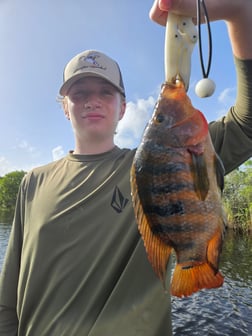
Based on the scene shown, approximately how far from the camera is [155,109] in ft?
5.55

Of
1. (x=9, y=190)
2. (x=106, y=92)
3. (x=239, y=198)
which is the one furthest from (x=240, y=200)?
(x=9, y=190)

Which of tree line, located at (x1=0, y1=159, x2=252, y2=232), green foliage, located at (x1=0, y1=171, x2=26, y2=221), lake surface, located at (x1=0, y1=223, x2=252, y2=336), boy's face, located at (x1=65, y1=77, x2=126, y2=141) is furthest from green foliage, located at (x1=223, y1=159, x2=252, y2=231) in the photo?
green foliage, located at (x1=0, y1=171, x2=26, y2=221)

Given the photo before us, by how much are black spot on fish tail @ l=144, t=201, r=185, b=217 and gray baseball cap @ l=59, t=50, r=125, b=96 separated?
56.4 inches

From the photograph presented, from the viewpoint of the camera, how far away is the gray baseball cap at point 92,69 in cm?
264

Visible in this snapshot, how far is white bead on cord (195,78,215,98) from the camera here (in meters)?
1.72

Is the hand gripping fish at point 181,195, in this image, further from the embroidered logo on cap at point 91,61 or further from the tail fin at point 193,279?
the embroidered logo on cap at point 91,61

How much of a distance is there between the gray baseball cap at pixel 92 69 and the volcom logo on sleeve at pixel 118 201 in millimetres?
949

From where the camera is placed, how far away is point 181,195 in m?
1.55

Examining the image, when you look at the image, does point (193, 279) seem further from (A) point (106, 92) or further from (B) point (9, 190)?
(B) point (9, 190)

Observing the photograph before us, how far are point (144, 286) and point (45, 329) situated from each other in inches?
29.4

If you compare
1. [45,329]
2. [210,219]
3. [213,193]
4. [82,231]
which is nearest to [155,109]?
[213,193]

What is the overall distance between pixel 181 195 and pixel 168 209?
3.8 inches

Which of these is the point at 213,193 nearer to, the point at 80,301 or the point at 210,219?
the point at 210,219

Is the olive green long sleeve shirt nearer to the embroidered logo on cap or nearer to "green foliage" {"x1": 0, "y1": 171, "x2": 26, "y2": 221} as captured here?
the embroidered logo on cap
